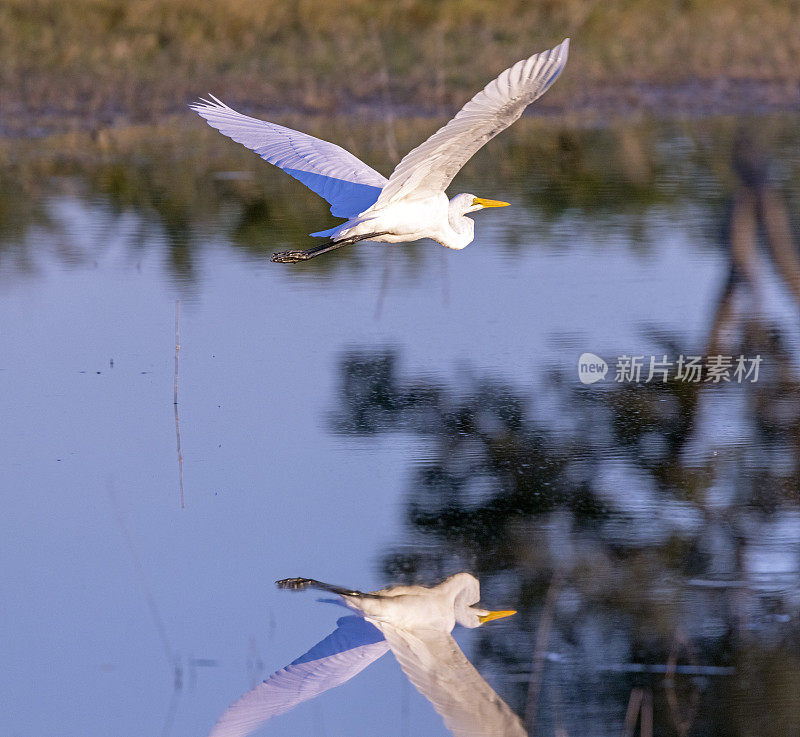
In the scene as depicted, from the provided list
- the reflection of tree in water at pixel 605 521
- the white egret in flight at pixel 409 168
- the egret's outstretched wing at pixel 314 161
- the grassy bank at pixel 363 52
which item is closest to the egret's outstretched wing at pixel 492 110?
the white egret in flight at pixel 409 168

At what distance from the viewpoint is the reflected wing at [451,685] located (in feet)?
11.7

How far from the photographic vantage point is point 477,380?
655 cm

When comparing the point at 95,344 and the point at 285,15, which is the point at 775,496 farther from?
the point at 285,15

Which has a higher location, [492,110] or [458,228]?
[492,110]

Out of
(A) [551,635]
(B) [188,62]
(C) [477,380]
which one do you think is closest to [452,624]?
(A) [551,635]

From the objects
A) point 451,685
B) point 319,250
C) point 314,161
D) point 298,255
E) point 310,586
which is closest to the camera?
point 451,685

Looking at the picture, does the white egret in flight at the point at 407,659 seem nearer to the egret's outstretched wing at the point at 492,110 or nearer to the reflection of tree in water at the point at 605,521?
the reflection of tree in water at the point at 605,521

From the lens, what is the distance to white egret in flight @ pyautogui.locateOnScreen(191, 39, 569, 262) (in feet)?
A: 15.1

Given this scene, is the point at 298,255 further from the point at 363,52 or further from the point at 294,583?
the point at 363,52

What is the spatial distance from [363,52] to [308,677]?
1534cm

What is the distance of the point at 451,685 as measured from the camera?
12.3 feet

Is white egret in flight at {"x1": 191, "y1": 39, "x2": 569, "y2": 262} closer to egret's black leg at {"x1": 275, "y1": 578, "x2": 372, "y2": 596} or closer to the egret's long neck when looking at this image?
the egret's long neck

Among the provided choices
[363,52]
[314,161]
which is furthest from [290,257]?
[363,52]

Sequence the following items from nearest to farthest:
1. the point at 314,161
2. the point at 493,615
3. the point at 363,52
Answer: the point at 493,615 < the point at 314,161 < the point at 363,52
